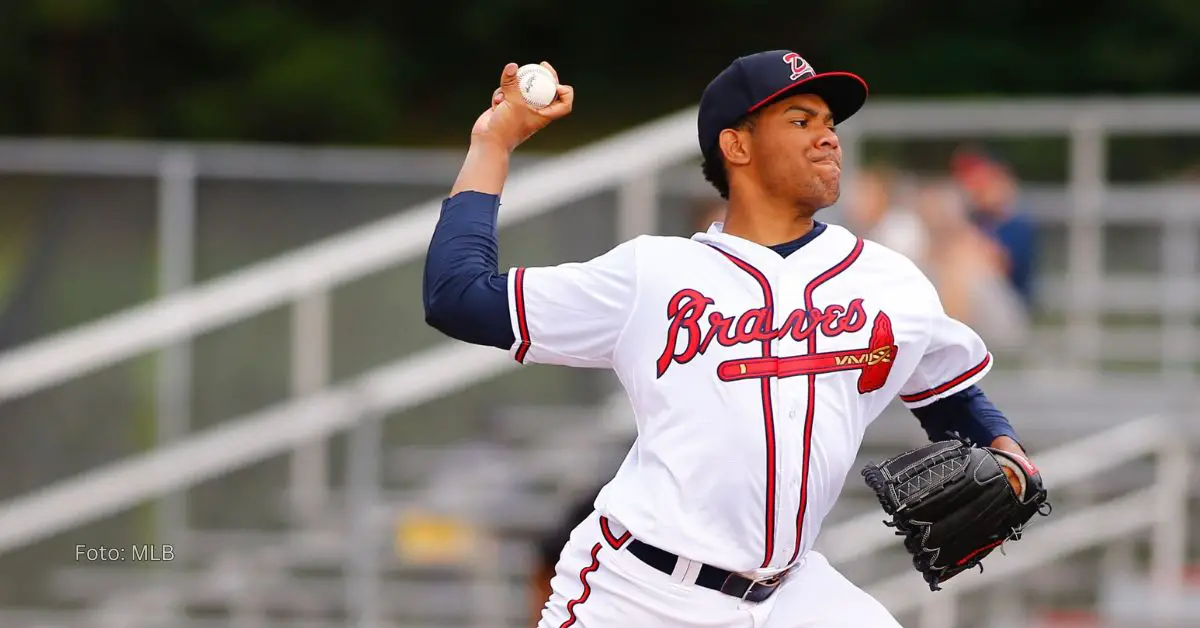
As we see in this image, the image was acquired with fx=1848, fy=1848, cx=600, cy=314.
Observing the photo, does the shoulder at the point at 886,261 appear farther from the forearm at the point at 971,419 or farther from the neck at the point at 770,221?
the forearm at the point at 971,419

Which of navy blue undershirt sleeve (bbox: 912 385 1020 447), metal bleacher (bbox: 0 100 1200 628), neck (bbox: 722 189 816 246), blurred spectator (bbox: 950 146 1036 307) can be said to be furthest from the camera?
blurred spectator (bbox: 950 146 1036 307)

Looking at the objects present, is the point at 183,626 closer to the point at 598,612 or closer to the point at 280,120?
the point at 598,612

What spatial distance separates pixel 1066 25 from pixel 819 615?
19.9 meters

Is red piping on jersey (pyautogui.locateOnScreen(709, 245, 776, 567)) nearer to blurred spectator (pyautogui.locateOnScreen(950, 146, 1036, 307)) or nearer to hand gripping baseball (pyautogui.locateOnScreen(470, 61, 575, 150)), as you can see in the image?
hand gripping baseball (pyautogui.locateOnScreen(470, 61, 575, 150))

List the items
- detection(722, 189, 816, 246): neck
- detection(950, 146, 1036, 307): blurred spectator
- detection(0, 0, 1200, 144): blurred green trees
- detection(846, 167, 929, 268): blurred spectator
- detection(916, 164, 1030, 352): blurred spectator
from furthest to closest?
1. detection(0, 0, 1200, 144): blurred green trees
2. detection(950, 146, 1036, 307): blurred spectator
3. detection(916, 164, 1030, 352): blurred spectator
4. detection(846, 167, 929, 268): blurred spectator
5. detection(722, 189, 816, 246): neck

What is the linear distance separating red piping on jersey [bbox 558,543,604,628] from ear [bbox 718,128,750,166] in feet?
2.88

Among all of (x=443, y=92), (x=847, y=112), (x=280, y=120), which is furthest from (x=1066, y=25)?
(x=847, y=112)

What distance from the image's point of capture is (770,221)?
3957mm

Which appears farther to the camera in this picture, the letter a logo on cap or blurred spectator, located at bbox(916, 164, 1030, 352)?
blurred spectator, located at bbox(916, 164, 1030, 352)

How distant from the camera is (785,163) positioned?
3.91m

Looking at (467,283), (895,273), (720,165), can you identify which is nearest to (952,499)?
(895,273)

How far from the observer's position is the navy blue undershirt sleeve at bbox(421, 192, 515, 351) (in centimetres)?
376

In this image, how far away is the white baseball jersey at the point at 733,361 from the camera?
12.3 feet

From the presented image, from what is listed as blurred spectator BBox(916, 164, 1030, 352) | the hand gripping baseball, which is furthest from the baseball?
blurred spectator BBox(916, 164, 1030, 352)
